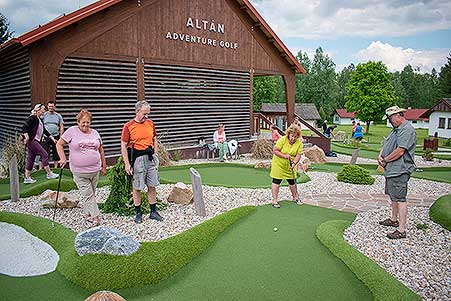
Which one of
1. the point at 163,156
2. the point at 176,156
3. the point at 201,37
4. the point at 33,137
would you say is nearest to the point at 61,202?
the point at 33,137

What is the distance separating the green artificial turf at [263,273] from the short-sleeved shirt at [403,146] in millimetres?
1442

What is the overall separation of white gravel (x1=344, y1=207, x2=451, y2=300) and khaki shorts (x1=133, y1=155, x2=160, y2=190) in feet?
9.78

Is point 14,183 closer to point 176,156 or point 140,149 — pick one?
point 140,149

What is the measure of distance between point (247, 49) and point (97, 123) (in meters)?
7.33

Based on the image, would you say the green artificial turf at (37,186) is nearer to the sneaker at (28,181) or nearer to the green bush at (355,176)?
the sneaker at (28,181)

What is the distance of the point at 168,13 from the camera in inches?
500

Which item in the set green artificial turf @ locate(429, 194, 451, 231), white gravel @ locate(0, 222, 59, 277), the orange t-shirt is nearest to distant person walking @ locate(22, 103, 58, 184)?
white gravel @ locate(0, 222, 59, 277)

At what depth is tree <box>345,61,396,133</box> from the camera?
1623 inches

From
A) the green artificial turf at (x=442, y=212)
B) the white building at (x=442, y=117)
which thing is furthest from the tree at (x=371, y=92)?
the green artificial turf at (x=442, y=212)

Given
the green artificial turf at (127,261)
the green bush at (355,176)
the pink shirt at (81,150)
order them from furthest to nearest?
the green bush at (355,176)
the pink shirt at (81,150)
the green artificial turf at (127,261)

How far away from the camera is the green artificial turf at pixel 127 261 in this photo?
3805 millimetres

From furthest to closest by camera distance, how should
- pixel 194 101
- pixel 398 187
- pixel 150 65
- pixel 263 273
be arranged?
pixel 194 101
pixel 150 65
pixel 398 187
pixel 263 273

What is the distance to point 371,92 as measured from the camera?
41.5 meters

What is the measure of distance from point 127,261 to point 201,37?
11.2 metres
